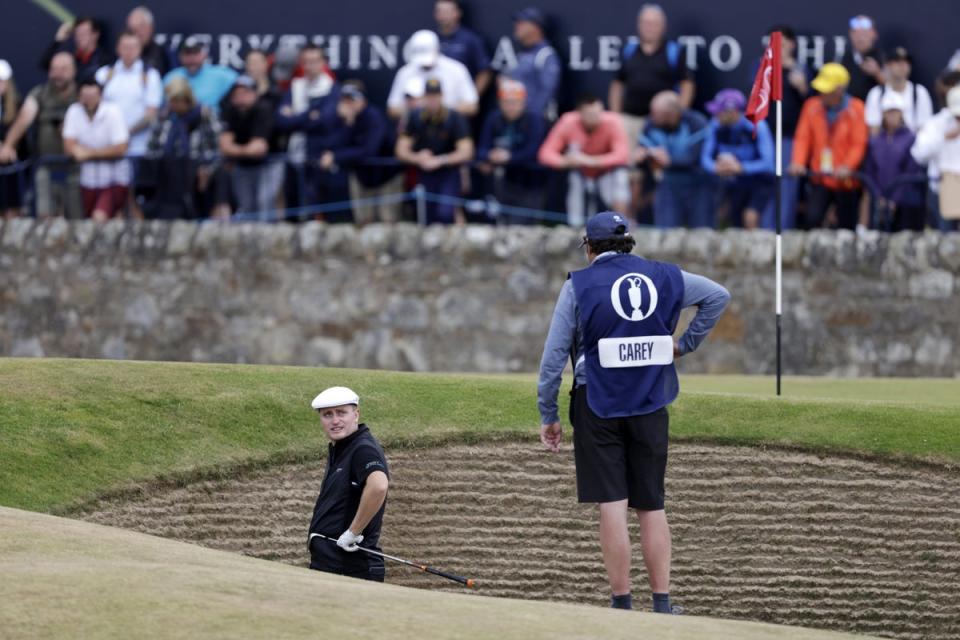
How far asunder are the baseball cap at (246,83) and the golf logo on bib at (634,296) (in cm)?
1240

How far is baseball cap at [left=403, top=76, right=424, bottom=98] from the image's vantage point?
2083 centimetres

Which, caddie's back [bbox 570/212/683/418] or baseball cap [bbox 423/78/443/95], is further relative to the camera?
baseball cap [bbox 423/78/443/95]

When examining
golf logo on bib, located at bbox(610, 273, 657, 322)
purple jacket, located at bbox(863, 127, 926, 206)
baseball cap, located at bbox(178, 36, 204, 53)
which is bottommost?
golf logo on bib, located at bbox(610, 273, 657, 322)

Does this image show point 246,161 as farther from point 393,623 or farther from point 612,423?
point 393,623

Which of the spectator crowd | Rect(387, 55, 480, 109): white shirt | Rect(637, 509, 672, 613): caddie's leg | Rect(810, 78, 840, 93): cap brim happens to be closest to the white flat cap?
Rect(637, 509, 672, 613): caddie's leg

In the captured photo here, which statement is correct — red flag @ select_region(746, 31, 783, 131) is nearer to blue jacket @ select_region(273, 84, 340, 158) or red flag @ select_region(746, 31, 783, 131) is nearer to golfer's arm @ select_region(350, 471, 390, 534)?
blue jacket @ select_region(273, 84, 340, 158)

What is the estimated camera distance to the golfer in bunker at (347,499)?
404 inches

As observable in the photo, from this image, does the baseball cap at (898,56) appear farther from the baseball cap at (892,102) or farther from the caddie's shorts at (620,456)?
the caddie's shorts at (620,456)

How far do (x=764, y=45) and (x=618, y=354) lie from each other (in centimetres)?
1331

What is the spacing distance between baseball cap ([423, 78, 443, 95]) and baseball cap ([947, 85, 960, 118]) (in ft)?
16.9

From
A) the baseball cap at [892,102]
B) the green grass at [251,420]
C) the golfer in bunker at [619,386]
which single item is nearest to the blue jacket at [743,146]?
the baseball cap at [892,102]

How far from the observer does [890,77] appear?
20.6 meters

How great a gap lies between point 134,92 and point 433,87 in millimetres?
3463

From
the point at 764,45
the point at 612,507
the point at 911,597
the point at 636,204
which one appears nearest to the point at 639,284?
the point at 612,507
